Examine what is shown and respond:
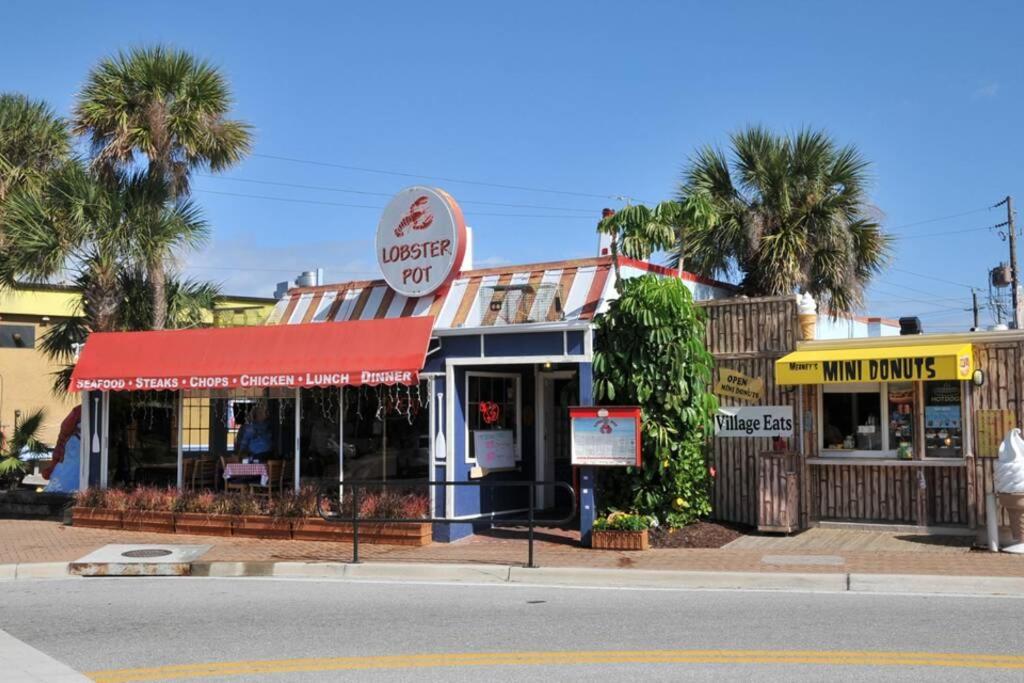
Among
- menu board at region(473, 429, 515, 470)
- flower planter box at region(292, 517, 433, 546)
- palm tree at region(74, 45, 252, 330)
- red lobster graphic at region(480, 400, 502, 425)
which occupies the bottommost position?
flower planter box at region(292, 517, 433, 546)

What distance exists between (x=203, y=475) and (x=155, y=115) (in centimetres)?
699

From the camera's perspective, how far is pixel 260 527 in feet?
51.8

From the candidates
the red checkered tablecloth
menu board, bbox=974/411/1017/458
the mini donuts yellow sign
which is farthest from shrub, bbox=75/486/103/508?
menu board, bbox=974/411/1017/458

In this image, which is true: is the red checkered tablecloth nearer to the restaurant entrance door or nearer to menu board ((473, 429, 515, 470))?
menu board ((473, 429, 515, 470))

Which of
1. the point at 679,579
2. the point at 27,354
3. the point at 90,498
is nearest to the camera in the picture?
the point at 679,579

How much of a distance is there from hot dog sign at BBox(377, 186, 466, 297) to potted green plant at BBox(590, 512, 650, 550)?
4.64m

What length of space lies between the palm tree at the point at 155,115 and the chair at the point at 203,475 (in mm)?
3398

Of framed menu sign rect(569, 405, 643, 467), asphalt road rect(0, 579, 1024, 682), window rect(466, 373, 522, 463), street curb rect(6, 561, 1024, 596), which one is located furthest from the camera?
window rect(466, 373, 522, 463)

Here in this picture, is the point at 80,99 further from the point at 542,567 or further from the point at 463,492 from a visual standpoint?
the point at 542,567

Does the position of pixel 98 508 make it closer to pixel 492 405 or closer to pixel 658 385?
pixel 492 405

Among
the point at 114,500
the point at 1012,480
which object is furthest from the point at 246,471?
the point at 1012,480

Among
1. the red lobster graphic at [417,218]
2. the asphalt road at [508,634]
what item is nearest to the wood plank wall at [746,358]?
the red lobster graphic at [417,218]

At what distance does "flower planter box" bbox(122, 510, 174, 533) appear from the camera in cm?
1670

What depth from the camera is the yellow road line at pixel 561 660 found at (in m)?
7.61
